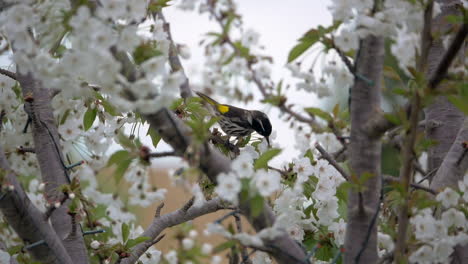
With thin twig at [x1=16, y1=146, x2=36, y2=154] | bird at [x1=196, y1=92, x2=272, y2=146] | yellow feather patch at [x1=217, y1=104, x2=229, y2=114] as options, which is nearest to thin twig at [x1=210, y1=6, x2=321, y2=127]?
thin twig at [x1=16, y1=146, x2=36, y2=154]

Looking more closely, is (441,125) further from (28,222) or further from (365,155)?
(28,222)

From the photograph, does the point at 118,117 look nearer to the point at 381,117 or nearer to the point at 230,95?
the point at 230,95

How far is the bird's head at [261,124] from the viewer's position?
3.49m

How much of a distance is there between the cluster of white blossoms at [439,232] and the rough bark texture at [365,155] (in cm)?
13

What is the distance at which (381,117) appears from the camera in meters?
1.57

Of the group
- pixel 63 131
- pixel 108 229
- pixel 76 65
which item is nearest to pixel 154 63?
pixel 76 65

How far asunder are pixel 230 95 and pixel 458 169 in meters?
1.02

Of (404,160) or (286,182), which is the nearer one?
(404,160)

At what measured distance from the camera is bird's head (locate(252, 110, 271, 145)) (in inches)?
137

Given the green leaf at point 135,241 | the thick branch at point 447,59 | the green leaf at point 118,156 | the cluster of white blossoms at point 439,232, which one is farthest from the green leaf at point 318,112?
the green leaf at point 135,241

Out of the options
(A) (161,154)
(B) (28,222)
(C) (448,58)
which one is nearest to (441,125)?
(C) (448,58)

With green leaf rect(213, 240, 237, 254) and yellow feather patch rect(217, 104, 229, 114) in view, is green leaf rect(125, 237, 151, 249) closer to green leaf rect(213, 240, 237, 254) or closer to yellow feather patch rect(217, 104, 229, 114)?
green leaf rect(213, 240, 237, 254)

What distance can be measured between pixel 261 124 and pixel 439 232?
6.73ft

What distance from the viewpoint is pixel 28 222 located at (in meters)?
1.90
